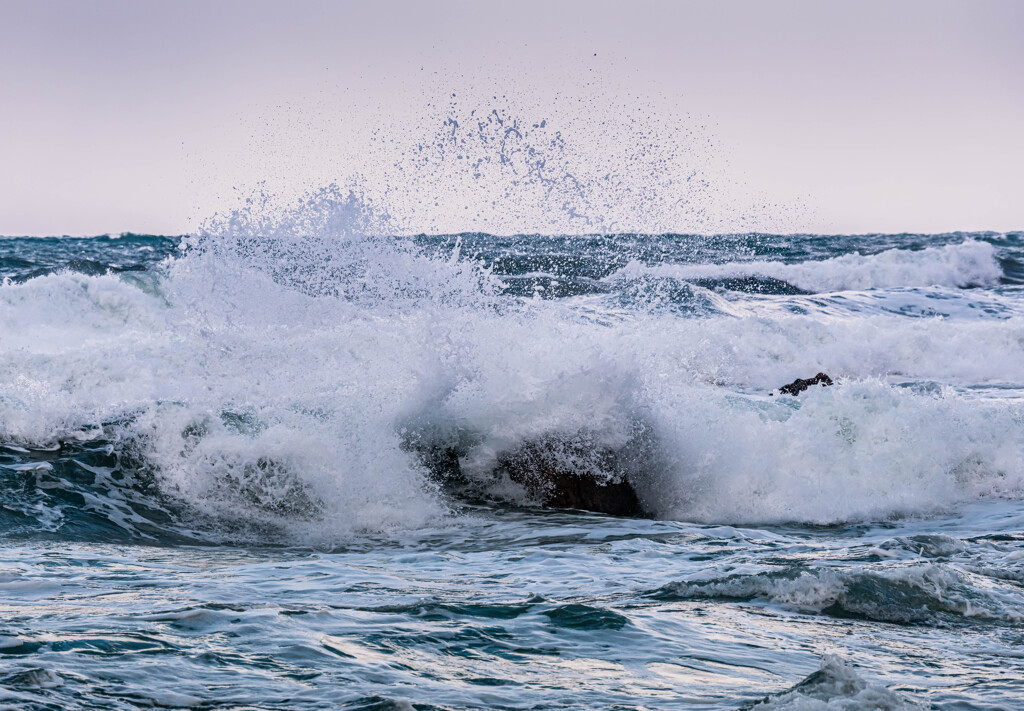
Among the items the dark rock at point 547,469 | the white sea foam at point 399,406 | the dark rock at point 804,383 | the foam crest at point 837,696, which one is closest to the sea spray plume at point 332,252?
the white sea foam at point 399,406

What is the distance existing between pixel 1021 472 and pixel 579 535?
4.32 m

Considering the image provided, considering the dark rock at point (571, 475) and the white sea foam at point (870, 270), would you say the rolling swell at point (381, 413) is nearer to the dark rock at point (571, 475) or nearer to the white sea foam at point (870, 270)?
the dark rock at point (571, 475)

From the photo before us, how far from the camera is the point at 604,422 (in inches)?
304

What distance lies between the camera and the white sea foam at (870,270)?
2280cm

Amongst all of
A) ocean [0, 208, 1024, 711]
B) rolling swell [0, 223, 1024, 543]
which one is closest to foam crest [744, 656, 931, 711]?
ocean [0, 208, 1024, 711]

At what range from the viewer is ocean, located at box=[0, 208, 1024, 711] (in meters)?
3.35

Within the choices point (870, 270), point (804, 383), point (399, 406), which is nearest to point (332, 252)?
point (399, 406)

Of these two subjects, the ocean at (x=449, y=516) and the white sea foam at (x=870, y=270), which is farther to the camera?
the white sea foam at (x=870, y=270)

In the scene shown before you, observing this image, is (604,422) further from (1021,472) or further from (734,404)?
(1021,472)

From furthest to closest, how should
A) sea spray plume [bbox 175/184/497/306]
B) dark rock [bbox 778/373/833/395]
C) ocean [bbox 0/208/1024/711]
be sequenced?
dark rock [bbox 778/373/833/395]
sea spray plume [bbox 175/184/497/306]
ocean [bbox 0/208/1024/711]

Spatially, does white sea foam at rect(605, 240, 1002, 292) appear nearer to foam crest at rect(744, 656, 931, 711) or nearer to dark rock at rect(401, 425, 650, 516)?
dark rock at rect(401, 425, 650, 516)

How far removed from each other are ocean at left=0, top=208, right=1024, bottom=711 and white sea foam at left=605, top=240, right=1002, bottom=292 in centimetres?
988

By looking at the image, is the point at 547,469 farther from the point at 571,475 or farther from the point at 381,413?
the point at 381,413

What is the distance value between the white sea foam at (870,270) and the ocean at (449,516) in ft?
32.4
